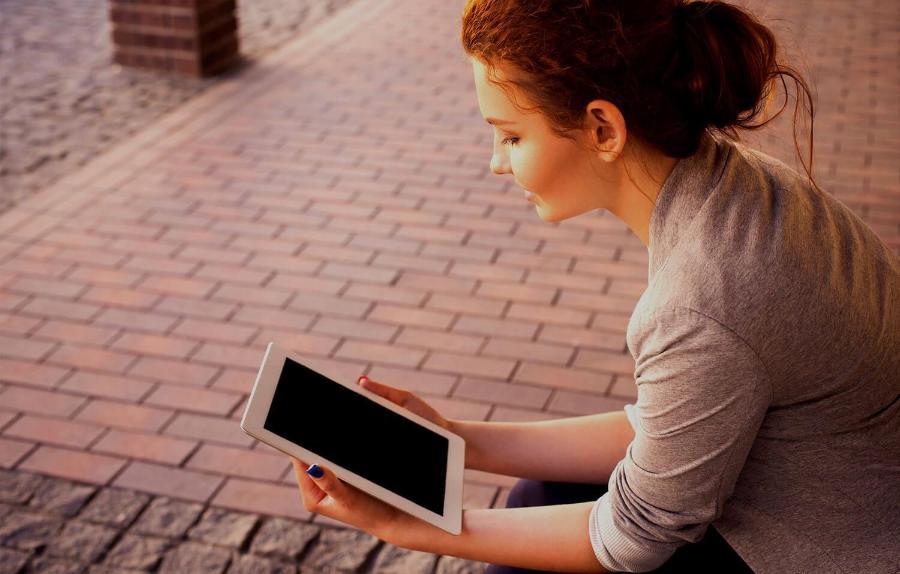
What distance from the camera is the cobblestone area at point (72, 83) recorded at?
5711 millimetres

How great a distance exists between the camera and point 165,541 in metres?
2.91

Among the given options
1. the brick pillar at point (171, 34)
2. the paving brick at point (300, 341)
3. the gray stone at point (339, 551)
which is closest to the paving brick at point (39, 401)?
the paving brick at point (300, 341)

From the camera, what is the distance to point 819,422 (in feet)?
5.41

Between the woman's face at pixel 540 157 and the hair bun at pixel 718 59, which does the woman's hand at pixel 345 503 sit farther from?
the hair bun at pixel 718 59

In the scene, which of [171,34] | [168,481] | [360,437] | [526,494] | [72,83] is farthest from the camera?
[171,34]

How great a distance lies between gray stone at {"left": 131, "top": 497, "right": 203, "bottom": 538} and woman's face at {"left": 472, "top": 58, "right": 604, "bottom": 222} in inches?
63.0

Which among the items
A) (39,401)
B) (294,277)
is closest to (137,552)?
(39,401)

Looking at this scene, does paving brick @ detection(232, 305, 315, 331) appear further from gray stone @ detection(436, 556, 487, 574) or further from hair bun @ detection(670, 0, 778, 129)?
hair bun @ detection(670, 0, 778, 129)

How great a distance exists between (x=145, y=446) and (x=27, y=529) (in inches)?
18.8

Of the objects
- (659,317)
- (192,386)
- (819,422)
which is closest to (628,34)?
(659,317)

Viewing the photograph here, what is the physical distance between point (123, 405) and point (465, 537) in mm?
1986

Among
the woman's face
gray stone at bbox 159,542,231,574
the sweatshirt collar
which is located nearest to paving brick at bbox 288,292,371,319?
gray stone at bbox 159,542,231,574

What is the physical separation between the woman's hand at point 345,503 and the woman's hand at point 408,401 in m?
0.25

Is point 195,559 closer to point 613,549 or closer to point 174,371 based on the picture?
point 174,371
